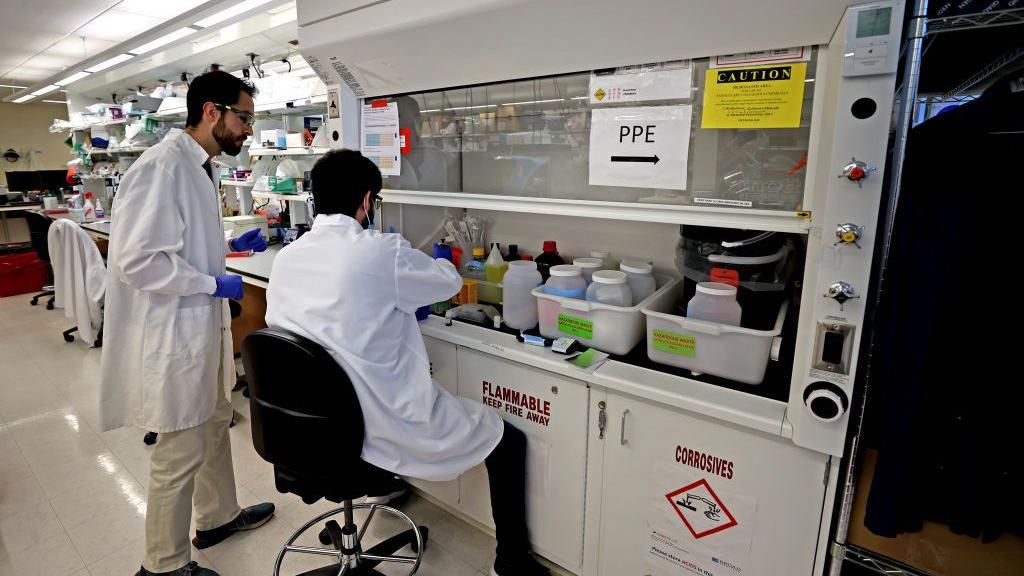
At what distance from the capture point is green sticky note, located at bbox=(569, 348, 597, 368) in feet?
4.80

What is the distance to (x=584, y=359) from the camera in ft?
4.86

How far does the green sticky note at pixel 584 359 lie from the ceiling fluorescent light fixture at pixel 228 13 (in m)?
2.69

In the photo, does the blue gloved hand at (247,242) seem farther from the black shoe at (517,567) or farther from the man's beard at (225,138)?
the black shoe at (517,567)

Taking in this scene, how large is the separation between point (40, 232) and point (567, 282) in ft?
20.7

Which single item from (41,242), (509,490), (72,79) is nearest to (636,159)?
(509,490)

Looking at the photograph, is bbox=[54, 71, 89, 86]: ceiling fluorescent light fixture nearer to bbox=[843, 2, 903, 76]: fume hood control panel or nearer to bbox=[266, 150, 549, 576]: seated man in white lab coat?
bbox=[266, 150, 549, 576]: seated man in white lab coat

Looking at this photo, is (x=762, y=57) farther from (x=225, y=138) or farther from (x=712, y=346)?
(x=225, y=138)

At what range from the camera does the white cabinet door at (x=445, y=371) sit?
5.89 ft

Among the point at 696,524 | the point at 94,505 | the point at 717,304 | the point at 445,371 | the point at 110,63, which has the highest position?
the point at 110,63

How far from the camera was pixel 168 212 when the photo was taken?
1565mm

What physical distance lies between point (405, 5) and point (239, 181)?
303cm

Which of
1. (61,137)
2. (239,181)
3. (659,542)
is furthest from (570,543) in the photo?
(61,137)

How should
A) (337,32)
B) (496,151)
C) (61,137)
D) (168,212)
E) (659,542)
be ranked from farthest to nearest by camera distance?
(61,137) → (496,151) → (337,32) → (168,212) → (659,542)

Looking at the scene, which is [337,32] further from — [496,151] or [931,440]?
[931,440]
